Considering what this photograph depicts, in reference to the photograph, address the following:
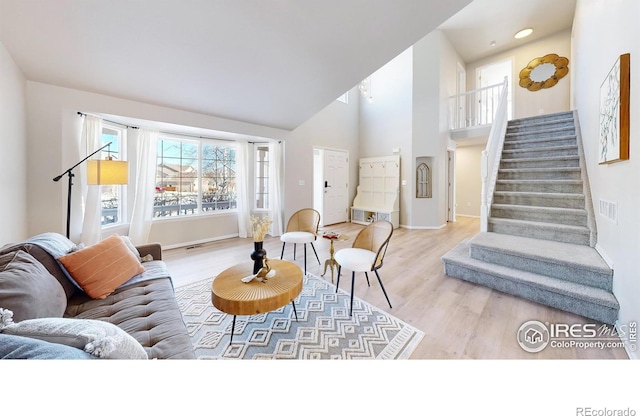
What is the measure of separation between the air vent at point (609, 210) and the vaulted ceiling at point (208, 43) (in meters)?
2.05

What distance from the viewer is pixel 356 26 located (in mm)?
2061

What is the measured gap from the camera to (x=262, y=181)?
4.91 meters

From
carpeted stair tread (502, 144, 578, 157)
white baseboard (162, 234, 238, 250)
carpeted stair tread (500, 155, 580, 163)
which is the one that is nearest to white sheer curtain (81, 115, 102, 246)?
white baseboard (162, 234, 238, 250)

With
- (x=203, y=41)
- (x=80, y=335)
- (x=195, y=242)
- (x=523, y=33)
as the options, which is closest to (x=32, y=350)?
(x=80, y=335)

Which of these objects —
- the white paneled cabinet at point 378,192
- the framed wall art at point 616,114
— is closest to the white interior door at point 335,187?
the white paneled cabinet at point 378,192

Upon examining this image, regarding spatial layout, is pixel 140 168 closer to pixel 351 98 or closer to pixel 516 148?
pixel 351 98

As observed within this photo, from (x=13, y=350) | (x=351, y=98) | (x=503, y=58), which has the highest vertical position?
(x=503, y=58)

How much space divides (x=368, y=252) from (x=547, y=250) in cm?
186

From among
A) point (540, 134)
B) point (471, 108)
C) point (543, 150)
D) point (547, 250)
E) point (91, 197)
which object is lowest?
point (547, 250)

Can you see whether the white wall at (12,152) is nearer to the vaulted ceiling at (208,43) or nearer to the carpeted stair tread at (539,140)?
the vaulted ceiling at (208,43)

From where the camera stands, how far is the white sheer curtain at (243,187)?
4512mm

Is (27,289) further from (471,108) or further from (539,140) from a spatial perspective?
(471,108)

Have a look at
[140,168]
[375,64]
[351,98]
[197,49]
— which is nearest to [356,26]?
[375,64]
